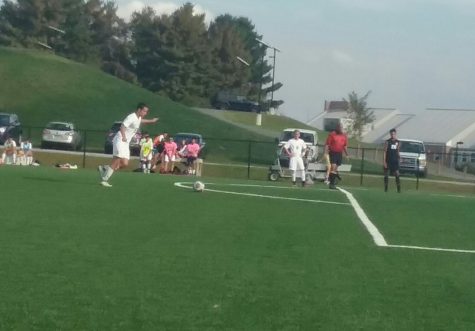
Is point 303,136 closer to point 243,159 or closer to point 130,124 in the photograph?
point 243,159

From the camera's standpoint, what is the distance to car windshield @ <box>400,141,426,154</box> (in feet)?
177

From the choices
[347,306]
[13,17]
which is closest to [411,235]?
[347,306]

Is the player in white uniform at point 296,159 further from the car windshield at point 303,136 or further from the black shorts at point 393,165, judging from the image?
the car windshield at point 303,136

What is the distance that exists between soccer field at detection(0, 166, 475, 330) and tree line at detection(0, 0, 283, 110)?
87553 millimetres

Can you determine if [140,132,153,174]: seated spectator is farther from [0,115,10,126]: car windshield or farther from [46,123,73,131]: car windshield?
[0,115,10,126]: car windshield

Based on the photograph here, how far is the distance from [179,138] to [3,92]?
26.9 meters

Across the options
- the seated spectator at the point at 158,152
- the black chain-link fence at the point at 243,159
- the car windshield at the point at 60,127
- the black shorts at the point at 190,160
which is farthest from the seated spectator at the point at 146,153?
the car windshield at the point at 60,127

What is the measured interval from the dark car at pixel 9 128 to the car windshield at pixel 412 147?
18.6 metres

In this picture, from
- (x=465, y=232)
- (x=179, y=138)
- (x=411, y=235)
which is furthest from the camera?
(x=179, y=138)

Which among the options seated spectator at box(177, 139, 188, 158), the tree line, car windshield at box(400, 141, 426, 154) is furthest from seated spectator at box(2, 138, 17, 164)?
the tree line

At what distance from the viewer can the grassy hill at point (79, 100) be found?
70.0 metres

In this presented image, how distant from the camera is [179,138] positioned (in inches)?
1977

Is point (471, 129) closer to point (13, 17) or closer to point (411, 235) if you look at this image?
point (13, 17)

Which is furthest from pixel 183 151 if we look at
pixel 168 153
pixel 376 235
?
pixel 376 235
